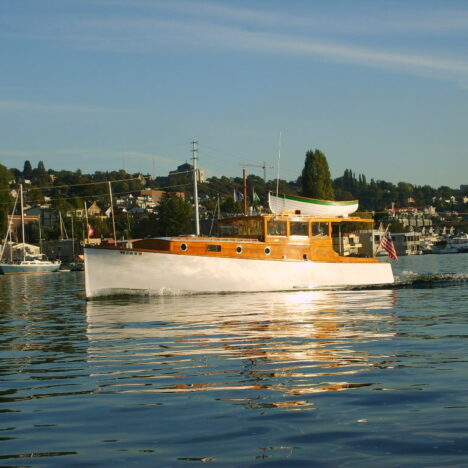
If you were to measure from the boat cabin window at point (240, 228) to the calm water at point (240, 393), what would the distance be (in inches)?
602

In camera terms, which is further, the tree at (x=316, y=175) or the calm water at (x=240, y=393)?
the tree at (x=316, y=175)

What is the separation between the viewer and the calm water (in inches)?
328

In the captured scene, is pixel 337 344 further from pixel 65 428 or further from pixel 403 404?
pixel 65 428

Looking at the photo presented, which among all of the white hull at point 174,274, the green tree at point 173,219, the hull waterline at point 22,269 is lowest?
the hull waterline at point 22,269

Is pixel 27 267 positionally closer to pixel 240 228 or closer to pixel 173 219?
pixel 173 219

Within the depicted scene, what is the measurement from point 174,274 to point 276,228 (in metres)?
5.58

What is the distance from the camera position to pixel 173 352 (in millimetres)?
16109

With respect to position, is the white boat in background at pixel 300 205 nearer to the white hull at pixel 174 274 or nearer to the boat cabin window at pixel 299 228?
the boat cabin window at pixel 299 228

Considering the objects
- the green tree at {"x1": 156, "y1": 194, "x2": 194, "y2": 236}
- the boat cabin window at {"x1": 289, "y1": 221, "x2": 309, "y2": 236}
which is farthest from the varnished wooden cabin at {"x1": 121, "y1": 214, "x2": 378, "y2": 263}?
the green tree at {"x1": 156, "y1": 194, "x2": 194, "y2": 236}

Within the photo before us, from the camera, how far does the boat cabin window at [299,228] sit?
1503 inches

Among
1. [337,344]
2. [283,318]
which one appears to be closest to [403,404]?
[337,344]

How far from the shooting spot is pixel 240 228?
126 ft

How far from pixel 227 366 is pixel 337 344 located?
11.9 feet

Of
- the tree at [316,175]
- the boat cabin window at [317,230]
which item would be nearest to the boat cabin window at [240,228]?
the boat cabin window at [317,230]
